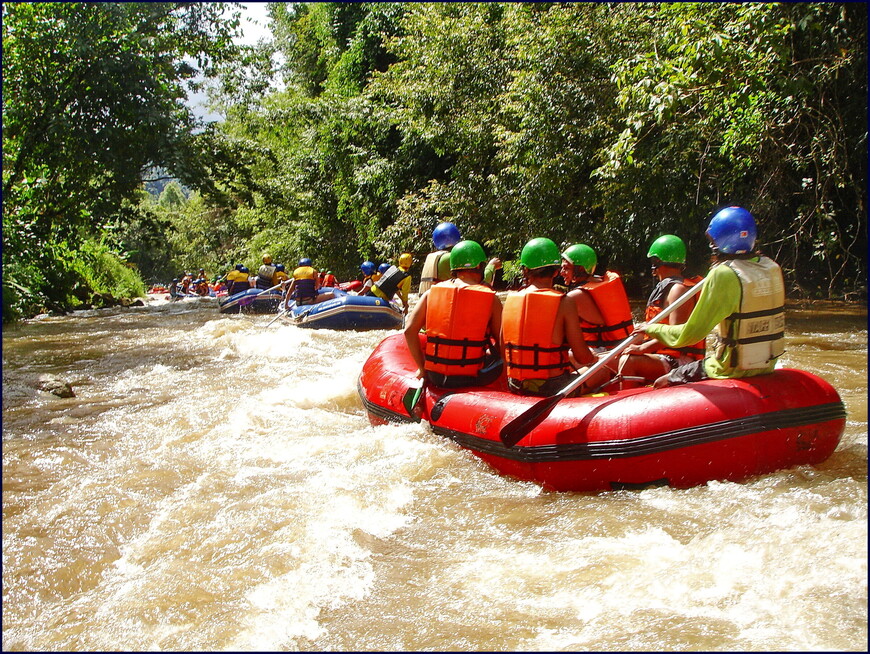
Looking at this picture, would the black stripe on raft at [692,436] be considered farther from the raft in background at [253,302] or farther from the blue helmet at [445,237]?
the raft in background at [253,302]

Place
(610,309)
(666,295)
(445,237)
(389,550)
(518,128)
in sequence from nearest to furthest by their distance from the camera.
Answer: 1. (389,550)
2. (666,295)
3. (610,309)
4. (445,237)
5. (518,128)

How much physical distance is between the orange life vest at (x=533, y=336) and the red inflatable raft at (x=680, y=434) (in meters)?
0.33

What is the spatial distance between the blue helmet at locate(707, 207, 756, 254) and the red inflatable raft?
0.71 metres

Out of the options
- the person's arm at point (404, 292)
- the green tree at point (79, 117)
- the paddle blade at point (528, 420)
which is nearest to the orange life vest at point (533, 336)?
the paddle blade at point (528, 420)

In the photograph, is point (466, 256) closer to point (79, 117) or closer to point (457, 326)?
point (457, 326)

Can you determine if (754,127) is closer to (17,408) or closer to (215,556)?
(215,556)

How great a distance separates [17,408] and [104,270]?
18.2m

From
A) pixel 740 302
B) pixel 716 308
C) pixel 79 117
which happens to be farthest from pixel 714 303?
pixel 79 117

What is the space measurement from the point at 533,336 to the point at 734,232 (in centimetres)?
138

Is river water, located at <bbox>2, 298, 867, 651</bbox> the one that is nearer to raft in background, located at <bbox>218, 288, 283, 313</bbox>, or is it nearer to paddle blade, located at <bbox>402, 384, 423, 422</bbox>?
paddle blade, located at <bbox>402, 384, 423, 422</bbox>

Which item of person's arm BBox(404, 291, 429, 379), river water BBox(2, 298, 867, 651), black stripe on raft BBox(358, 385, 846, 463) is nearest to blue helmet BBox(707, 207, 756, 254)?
black stripe on raft BBox(358, 385, 846, 463)

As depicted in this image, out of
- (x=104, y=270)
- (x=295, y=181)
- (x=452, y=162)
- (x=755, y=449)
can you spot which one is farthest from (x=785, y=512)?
(x=104, y=270)

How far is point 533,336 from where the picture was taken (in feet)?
15.6

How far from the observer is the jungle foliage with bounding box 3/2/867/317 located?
8.93m
